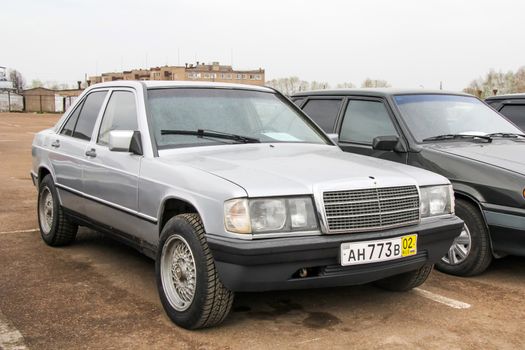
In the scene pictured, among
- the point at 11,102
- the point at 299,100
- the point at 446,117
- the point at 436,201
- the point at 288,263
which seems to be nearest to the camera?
the point at 288,263

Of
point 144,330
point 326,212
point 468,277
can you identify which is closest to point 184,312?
point 144,330

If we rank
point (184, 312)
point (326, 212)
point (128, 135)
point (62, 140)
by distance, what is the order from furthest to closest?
point (62, 140) → point (128, 135) → point (184, 312) → point (326, 212)

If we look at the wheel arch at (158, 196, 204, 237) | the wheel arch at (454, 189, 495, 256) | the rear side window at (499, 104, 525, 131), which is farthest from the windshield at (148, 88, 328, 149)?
the rear side window at (499, 104, 525, 131)

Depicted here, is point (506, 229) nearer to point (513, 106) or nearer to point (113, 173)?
point (113, 173)

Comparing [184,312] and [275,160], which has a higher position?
[275,160]

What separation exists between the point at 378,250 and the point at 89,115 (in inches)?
125

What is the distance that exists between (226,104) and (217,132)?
1.16ft

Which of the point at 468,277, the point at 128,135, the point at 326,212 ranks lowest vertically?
the point at 468,277

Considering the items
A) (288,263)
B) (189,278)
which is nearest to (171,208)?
(189,278)

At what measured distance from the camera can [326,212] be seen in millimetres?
3383

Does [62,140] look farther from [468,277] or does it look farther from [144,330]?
[468,277]

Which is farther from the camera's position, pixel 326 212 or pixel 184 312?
pixel 184 312

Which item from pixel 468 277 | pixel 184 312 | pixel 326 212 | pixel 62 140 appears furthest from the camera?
pixel 62 140

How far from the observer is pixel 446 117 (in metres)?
5.88
